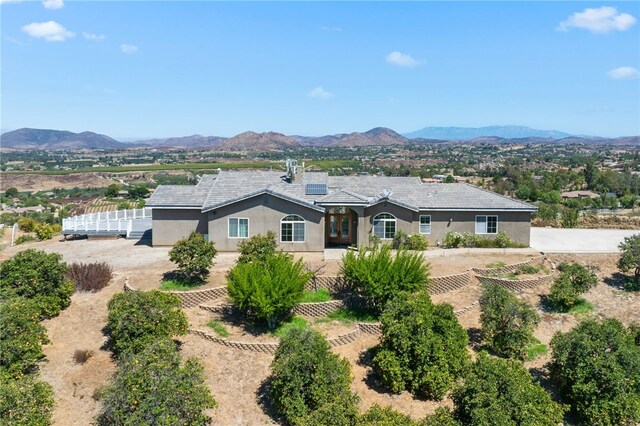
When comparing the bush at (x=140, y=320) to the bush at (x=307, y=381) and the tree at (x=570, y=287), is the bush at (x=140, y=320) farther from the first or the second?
the tree at (x=570, y=287)

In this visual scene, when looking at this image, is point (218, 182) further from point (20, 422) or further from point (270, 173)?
point (20, 422)

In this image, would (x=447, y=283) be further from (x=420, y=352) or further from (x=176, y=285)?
(x=176, y=285)

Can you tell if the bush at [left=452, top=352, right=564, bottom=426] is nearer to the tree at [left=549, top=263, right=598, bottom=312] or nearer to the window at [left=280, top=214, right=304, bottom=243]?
the tree at [left=549, top=263, right=598, bottom=312]

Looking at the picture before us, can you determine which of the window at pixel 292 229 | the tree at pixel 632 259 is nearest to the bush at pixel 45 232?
the window at pixel 292 229

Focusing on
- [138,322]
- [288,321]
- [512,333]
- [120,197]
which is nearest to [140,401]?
[138,322]

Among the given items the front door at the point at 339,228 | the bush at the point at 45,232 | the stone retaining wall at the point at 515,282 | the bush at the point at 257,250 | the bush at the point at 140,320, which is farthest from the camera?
the bush at the point at 45,232
